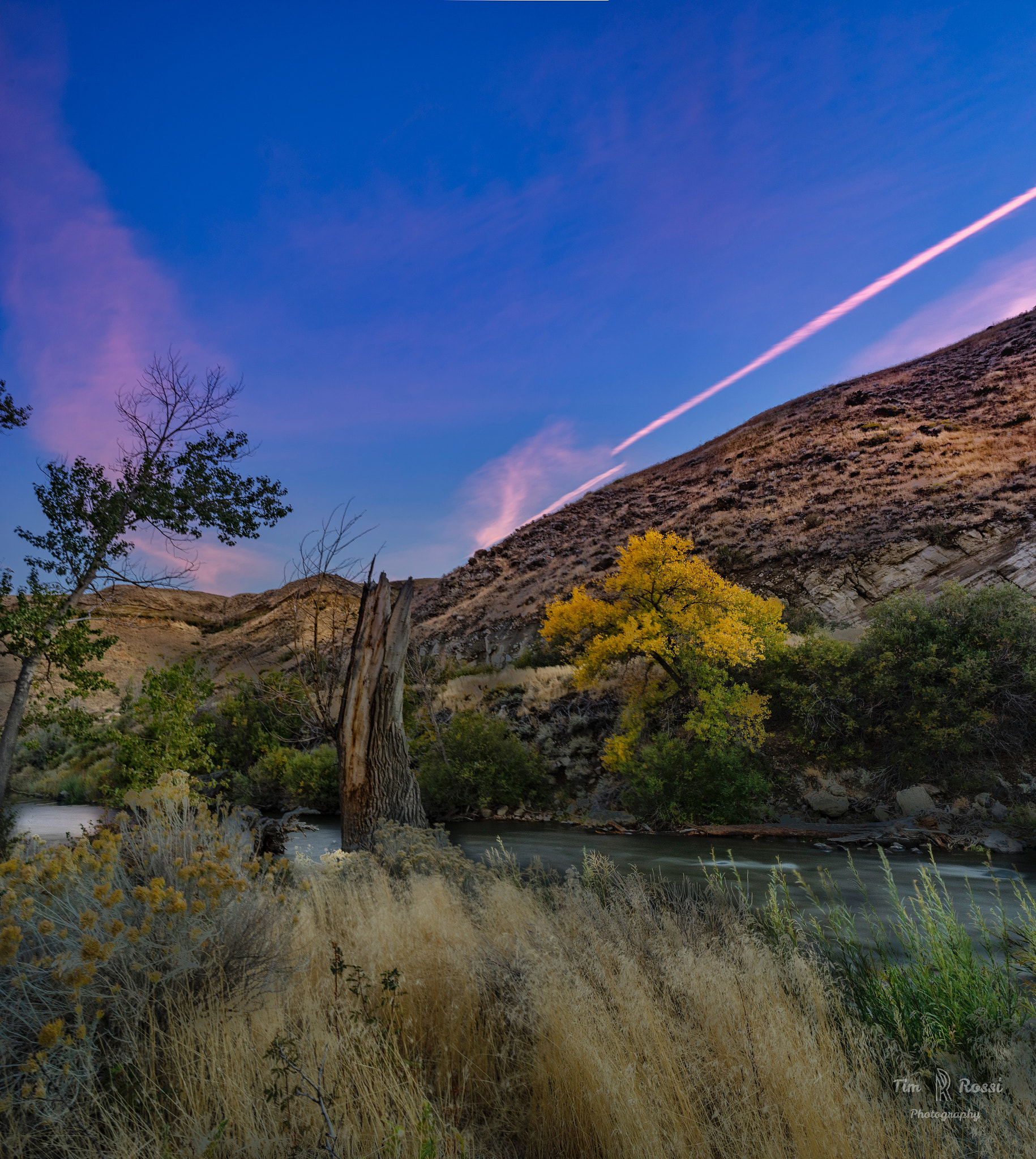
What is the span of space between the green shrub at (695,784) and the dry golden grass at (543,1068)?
489 inches

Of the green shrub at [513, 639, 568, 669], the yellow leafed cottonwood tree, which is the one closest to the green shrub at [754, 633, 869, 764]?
the yellow leafed cottonwood tree

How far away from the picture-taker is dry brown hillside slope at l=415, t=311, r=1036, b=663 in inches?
922

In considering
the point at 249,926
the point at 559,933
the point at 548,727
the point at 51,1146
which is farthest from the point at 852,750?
the point at 51,1146

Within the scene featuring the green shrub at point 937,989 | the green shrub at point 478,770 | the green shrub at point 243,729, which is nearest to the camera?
the green shrub at point 937,989

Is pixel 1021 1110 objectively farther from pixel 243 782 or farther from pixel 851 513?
pixel 851 513

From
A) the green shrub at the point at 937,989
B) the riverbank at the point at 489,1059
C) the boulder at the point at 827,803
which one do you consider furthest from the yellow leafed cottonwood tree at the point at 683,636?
the riverbank at the point at 489,1059

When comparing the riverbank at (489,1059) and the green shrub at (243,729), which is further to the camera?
the green shrub at (243,729)

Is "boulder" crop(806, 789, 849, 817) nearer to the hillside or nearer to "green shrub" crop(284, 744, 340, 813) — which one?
the hillside

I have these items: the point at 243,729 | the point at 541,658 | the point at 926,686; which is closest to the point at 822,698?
the point at 926,686

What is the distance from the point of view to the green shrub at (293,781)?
904 inches

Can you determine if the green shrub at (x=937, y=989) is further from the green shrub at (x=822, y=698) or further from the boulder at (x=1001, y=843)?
the green shrub at (x=822, y=698)

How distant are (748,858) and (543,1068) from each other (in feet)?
35.9

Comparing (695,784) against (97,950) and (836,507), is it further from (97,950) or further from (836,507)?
(836,507)

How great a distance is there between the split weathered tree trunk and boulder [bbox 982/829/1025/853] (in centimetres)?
1196
